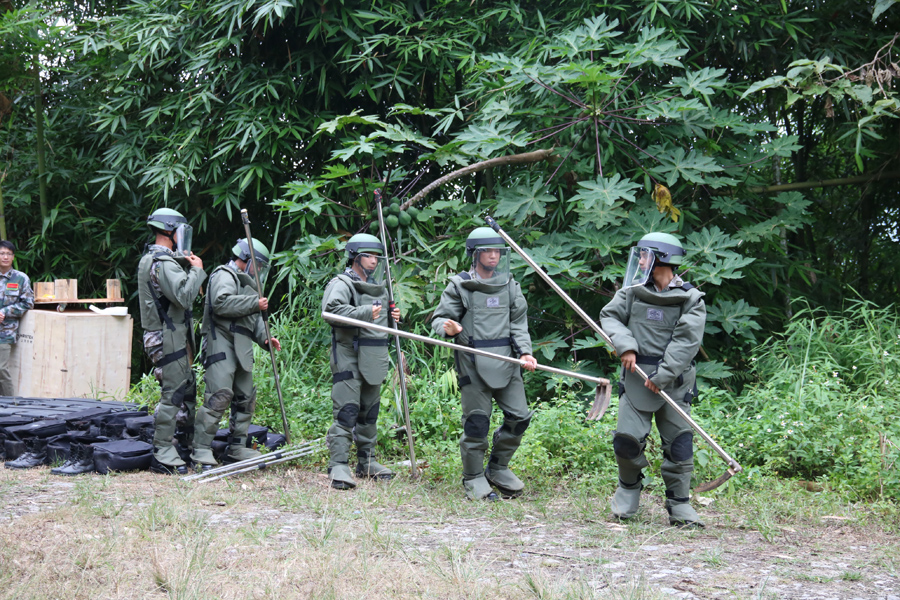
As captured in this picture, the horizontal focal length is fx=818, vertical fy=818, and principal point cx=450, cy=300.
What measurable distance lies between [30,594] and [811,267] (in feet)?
23.7

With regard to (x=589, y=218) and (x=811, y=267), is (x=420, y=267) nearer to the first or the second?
(x=589, y=218)

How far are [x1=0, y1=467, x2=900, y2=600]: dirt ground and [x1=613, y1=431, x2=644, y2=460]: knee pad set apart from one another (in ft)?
1.32

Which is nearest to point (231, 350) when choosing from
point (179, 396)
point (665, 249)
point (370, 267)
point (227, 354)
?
point (227, 354)

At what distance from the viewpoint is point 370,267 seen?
595 cm

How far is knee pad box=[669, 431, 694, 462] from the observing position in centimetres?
472

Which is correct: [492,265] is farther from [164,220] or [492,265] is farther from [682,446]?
[164,220]

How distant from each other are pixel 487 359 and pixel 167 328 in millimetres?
2414

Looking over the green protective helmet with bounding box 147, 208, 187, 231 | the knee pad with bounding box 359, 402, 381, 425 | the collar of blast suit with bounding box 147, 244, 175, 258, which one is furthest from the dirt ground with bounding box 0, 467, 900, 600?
the green protective helmet with bounding box 147, 208, 187, 231

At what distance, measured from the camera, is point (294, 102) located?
8695mm

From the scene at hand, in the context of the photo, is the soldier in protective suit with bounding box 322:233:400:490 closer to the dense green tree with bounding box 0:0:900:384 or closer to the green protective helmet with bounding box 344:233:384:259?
the green protective helmet with bounding box 344:233:384:259

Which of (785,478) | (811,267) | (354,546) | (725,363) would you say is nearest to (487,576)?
(354,546)

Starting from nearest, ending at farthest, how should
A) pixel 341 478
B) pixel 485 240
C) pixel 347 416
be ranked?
pixel 485 240, pixel 341 478, pixel 347 416

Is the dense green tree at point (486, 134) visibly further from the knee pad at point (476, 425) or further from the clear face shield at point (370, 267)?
the knee pad at point (476, 425)

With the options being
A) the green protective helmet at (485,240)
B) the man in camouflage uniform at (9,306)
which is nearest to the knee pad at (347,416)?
the green protective helmet at (485,240)
